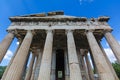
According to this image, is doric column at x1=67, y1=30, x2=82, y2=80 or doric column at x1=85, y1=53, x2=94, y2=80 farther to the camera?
doric column at x1=85, y1=53, x2=94, y2=80

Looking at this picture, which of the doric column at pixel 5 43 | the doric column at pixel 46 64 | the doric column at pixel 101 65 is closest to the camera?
the doric column at pixel 46 64

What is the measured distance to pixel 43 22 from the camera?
695 inches

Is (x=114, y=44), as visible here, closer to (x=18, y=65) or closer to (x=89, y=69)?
(x=89, y=69)

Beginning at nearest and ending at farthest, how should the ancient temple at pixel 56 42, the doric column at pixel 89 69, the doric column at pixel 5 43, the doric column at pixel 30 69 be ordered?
the ancient temple at pixel 56 42 < the doric column at pixel 5 43 < the doric column at pixel 89 69 < the doric column at pixel 30 69

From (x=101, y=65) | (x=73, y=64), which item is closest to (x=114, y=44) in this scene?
(x=101, y=65)

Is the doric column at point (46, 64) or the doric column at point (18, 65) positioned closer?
the doric column at point (46, 64)

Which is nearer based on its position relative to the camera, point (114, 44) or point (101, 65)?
point (101, 65)

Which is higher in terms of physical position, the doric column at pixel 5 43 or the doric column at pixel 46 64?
the doric column at pixel 5 43

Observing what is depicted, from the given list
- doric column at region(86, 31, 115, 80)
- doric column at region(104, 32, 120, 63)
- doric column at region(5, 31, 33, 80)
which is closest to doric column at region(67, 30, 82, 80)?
doric column at region(86, 31, 115, 80)

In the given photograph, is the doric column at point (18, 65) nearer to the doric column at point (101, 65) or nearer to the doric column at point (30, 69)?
the doric column at point (30, 69)

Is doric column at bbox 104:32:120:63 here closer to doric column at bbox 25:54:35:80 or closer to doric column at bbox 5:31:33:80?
doric column at bbox 5:31:33:80

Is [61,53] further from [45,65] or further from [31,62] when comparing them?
[45,65]

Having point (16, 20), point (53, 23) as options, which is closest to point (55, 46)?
point (53, 23)

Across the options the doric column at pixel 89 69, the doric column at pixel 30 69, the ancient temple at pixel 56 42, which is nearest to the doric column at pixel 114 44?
the ancient temple at pixel 56 42
